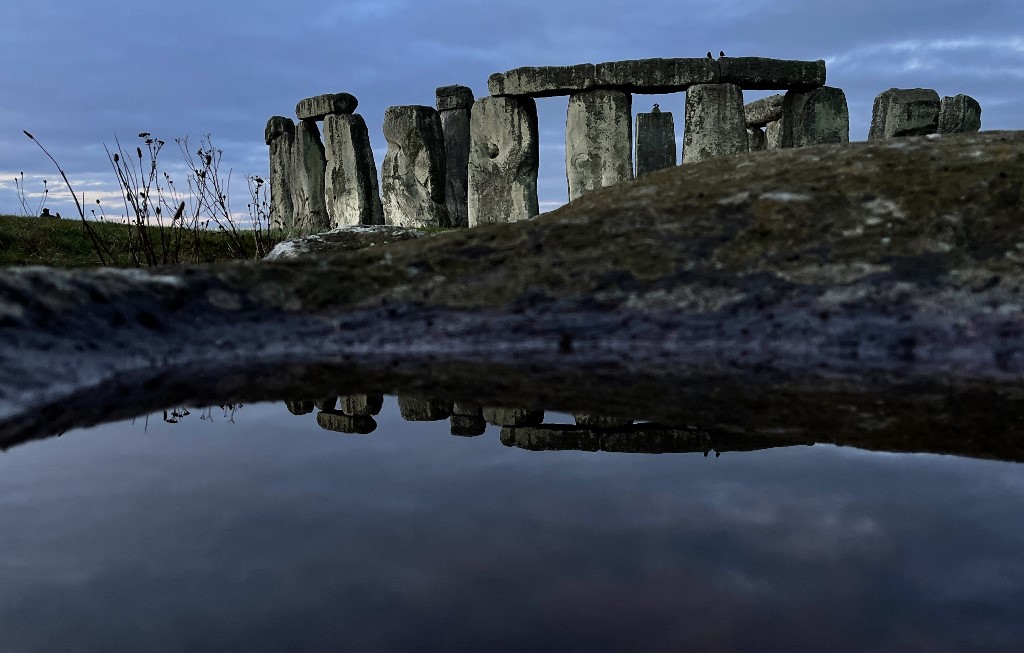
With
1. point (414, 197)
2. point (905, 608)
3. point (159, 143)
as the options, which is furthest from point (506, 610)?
point (414, 197)

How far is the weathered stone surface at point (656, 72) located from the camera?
11.4m

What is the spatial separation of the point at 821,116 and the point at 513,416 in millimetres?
10973

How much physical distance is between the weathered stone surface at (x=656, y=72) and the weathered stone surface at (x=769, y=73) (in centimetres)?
22

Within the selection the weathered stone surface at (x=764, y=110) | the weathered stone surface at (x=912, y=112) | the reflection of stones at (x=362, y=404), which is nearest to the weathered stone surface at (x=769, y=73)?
the weathered stone surface at (x=912, y=112)

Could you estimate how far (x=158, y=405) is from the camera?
108 inches

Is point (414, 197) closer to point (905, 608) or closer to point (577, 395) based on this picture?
point (577, 395)

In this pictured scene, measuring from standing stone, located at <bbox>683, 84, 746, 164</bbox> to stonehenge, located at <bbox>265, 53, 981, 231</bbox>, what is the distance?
1cm

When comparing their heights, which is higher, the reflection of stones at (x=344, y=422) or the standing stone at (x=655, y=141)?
the standing stone at (x=655, y=141)

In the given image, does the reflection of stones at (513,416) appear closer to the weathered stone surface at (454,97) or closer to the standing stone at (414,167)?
the standing stone at (414,167)

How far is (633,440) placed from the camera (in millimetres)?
2264

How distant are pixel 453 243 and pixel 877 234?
1738 millimetres

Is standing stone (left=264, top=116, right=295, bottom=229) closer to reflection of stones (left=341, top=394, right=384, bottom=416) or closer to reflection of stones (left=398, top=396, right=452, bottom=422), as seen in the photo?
reflection of stones (left=341, top=394, right=384, bottom=416)

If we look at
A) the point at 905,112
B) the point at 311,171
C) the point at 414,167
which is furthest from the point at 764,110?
the point at 311,171

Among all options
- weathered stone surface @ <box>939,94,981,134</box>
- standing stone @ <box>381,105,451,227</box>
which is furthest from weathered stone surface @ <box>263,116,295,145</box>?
weathered stone surface @ <box>939,94,981,134</box>
